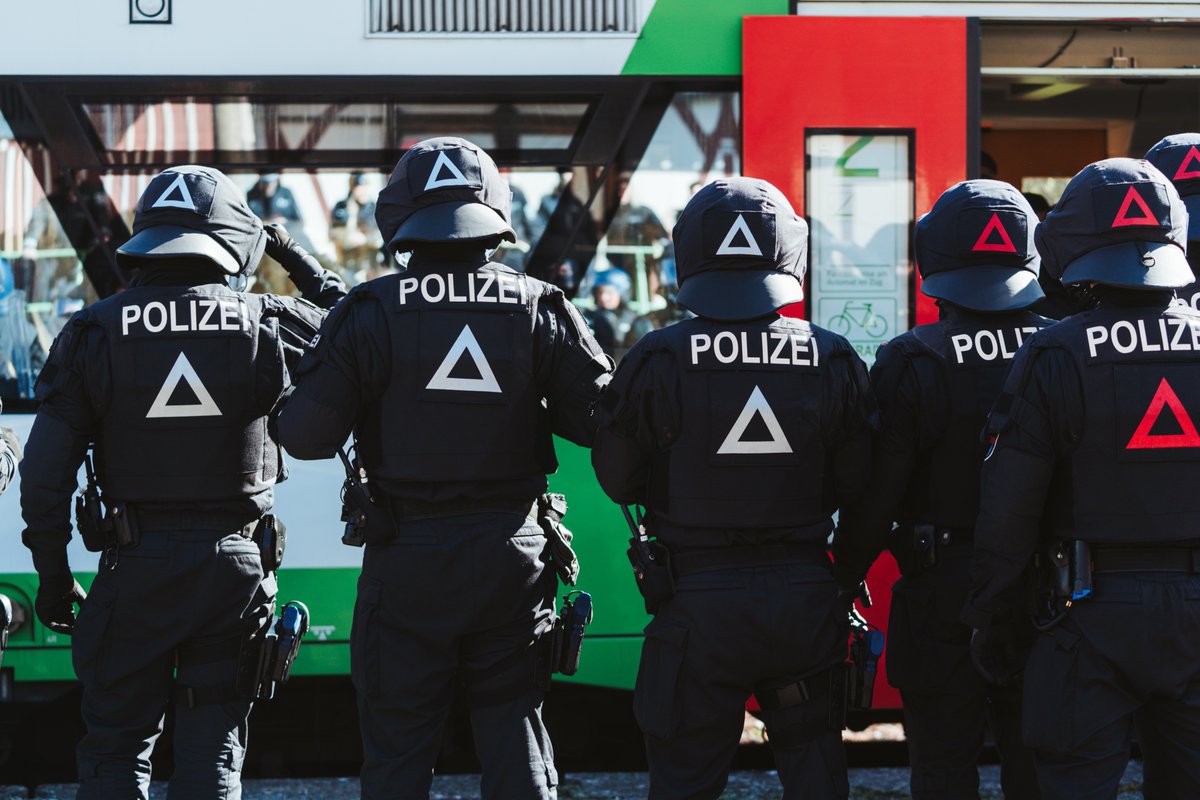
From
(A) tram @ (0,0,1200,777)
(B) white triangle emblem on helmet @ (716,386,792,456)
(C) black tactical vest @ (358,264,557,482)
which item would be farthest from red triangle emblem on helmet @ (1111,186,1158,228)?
(C) black tactical vest @ (358,264,557,482)

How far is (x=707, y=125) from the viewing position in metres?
4.23

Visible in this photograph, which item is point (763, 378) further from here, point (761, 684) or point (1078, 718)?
point (1078, 718)

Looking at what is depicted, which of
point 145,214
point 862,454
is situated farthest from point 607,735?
point 145,214

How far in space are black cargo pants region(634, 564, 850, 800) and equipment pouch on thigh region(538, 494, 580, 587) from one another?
14.6 inches

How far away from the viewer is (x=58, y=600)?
353cm

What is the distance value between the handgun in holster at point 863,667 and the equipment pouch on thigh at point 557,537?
74 centimetres

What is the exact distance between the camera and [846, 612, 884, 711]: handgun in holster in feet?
10.4

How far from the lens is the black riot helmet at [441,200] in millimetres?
3277

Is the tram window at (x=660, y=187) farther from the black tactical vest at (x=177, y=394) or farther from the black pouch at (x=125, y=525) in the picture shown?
the black pouch at (x=125, y=525)

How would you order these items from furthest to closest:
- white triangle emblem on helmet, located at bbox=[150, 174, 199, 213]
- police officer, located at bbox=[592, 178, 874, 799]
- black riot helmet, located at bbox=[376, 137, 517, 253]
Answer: white triangle emblem on helmet, located at bbox=[150, 174, 199, 213]
black riot helmet, located at bbox=[376, 137, 517, 253]
police officer, located at bbox=[592, 178, 874, 799]

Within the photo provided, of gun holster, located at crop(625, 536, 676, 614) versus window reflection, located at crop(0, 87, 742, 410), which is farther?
window reflection, located at crop(0, 87, 742, 410)

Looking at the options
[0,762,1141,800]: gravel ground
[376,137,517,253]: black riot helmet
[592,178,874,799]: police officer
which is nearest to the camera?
[592,178,874,799]: police officer

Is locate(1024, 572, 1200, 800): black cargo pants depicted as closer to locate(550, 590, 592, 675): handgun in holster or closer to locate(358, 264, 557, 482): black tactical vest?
locate(550, 590, 592, 675): handgun in holster

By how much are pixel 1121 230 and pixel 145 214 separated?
252cm
